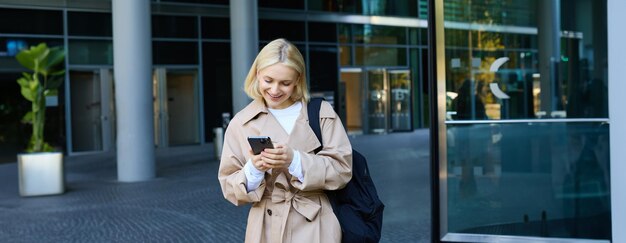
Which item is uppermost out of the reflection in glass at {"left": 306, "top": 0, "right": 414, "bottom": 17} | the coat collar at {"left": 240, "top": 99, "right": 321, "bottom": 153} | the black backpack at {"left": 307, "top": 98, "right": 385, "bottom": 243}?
the reflection in glass at {"left": 306, "top": 0, "right": 414, "bottom": 17}

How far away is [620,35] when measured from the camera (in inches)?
145

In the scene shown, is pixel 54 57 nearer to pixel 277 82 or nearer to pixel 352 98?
pixel 277 82

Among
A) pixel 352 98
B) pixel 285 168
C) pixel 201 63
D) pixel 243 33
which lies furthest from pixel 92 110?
pixel 285 168

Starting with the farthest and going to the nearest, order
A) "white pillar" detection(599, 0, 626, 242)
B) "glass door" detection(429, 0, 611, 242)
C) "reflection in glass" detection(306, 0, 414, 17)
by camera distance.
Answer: "reflection in glass" detection(306, 0, 414, 17) < "glass door" detection(429, 0, 611, 242) < "white pillar" detection(599, 0, 626, 242)

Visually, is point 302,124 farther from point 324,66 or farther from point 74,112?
point 324,66

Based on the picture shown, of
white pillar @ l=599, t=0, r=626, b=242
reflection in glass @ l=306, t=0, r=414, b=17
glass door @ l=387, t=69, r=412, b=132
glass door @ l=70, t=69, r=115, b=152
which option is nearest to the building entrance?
glass door @ l=387, t=69, r=412, b=132

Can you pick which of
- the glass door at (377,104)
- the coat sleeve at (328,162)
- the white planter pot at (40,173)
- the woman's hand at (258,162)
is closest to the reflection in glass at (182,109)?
the glass door at (377,104)

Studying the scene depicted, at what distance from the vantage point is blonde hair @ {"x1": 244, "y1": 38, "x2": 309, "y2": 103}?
2508 mm

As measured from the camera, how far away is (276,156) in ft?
7.66

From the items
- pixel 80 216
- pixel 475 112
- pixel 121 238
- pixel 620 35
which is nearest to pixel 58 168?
pixel 80 216

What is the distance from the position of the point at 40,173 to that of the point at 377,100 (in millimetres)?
16131

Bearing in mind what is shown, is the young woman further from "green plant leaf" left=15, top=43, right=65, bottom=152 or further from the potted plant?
"green plant leaf" left=15, top=43, right=65, bottom=152

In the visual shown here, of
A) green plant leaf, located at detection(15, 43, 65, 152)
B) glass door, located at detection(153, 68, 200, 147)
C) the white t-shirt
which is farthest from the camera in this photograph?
glass door, located at detection(153, 68, 200, 147)

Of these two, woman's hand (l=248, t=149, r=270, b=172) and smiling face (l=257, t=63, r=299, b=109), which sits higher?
smiling face (l=257, t=63, r=299, b=109)
